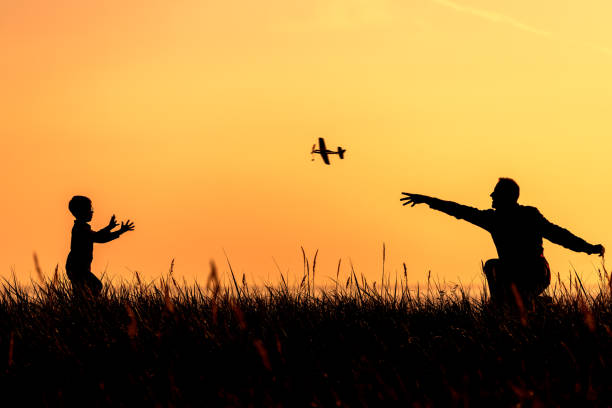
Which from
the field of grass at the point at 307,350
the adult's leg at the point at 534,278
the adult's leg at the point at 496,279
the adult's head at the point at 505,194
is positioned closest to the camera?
the field of grass at the point at 307,350

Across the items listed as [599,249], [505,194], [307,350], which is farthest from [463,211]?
[307,350]

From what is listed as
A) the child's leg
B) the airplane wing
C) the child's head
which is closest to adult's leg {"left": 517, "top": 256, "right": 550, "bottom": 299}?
the child's leg

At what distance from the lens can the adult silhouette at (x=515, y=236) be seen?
7.61 meters

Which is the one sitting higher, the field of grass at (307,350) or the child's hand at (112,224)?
the child's hand at (112,224)

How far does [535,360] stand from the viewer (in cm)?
564

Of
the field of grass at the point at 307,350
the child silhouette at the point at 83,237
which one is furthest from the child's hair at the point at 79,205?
the field of grass at the point at 307,350

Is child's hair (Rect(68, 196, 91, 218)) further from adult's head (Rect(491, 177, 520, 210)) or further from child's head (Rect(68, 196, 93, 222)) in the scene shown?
adult's head (Rect(491, 177, 520, 210))

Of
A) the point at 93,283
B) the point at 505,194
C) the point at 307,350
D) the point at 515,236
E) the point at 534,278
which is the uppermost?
the point at 93,283

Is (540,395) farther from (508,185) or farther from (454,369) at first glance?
(508,185)

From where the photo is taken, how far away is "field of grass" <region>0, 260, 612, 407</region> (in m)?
4.93

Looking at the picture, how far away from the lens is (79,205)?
31.8 ft

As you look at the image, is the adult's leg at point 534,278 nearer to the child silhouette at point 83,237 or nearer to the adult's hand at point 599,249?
the adult's hand at point 599,249

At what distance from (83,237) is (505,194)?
5.17 m

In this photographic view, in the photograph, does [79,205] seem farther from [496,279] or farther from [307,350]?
[496,279]
